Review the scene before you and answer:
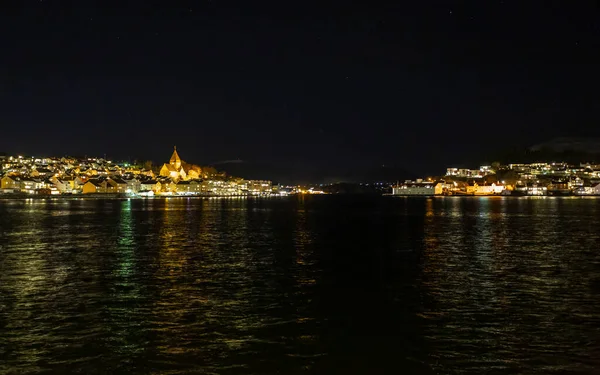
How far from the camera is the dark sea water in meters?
10.4

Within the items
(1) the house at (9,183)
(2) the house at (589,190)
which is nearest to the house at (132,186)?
(1) the house at (9,183)

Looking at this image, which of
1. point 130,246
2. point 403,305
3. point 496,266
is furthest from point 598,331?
point 130,246

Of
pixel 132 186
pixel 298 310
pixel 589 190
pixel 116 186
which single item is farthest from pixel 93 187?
pixel 298 310

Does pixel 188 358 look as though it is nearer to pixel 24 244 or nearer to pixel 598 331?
pixel 598 331

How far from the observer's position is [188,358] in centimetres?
1041

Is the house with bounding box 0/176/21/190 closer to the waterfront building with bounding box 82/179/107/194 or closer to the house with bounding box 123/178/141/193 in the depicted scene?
the waterfront building with bounding box 82/179/107/194

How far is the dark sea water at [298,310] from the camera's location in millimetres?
10352

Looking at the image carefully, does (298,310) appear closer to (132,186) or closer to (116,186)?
(116,186)

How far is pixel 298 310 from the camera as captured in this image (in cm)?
1459

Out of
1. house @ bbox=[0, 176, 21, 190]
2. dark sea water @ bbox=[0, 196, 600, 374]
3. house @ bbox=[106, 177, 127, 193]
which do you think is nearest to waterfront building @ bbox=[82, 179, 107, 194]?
house @ bbox=[106, 177, 127, 193]

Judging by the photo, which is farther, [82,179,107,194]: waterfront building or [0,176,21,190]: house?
[82,179,107,194]: waterfront building

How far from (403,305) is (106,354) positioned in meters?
8.09

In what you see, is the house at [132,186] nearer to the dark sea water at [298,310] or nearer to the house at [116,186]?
A: the house at [116,186]

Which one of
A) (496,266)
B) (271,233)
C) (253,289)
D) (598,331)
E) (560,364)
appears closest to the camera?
(560,364)
